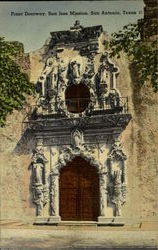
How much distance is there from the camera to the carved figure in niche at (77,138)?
809cm

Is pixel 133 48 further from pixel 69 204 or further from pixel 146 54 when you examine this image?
pixel 69 204

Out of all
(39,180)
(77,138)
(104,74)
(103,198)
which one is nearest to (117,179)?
(103,198)

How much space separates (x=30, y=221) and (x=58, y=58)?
2.56 meters

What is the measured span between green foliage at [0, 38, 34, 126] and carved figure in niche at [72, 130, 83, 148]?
0.94m

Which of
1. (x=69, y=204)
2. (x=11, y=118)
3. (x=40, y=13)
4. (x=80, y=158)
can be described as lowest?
(x=69, y=204)

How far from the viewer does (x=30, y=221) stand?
8.16m

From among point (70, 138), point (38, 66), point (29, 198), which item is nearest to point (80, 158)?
point (70, 138)

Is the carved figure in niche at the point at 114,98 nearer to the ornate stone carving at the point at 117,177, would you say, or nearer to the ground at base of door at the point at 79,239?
the ornate stone carving at the point at 117,177

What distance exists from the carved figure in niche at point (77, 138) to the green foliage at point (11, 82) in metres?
0.94

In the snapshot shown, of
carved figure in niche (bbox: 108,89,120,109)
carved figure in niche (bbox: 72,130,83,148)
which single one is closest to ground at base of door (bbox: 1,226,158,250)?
carved figure in niche (bbox: 72,130,83,148)

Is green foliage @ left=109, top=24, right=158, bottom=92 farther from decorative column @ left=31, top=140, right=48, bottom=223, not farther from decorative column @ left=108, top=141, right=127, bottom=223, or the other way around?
decorative column @ left=31, top=140, right=48, bottom=223

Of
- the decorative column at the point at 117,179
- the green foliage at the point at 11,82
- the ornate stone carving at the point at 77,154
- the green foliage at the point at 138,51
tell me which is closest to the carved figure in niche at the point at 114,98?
the green foliage at the point at 138,51

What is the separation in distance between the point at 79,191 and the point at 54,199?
41 cm

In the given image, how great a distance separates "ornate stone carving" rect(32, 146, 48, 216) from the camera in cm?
814
